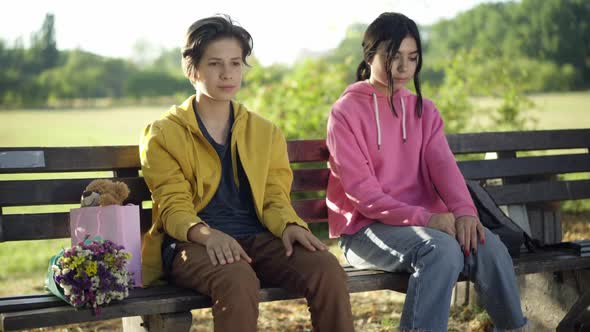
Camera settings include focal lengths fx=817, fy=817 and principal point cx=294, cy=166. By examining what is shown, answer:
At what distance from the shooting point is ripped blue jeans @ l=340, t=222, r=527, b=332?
3.22 metres

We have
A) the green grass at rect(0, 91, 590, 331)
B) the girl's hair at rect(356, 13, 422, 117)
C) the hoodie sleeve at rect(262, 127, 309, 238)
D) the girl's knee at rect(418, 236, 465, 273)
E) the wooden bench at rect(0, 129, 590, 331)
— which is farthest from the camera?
the green grass at rect(0, 91, 590, 331)

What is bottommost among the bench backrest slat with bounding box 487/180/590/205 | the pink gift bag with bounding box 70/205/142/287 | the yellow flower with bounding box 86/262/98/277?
the yellow flower with bounding box 86/262/98/277

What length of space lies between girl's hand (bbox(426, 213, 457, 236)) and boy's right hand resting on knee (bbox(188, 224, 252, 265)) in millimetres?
876

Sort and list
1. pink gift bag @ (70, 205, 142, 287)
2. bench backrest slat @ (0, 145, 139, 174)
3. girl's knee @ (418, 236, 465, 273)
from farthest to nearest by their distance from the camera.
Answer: bench backrest slat @ (0, 145, 139, 174) → girl's knee @ (418, 236, 465, 273) → pink gift bag @ (70, 205, 142, 287)

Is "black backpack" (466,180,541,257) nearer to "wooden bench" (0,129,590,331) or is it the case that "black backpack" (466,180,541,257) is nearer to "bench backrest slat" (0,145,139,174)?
"wooden bench" (0,129,590,331)

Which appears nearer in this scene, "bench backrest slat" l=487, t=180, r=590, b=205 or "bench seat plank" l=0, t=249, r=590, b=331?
"bench seat plank" l=0, t=249, r=590, b=331

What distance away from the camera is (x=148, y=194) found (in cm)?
376

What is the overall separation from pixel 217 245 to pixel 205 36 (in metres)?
0.92

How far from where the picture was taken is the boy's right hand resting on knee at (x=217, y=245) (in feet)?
9.95

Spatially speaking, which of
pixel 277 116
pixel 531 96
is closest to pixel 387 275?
pixel 277 116

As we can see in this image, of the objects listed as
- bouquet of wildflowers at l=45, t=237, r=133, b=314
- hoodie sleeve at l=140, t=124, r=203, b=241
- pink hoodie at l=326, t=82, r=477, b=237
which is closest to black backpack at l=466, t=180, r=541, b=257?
pink hoodie at l=326, t=82, r=477, b=237

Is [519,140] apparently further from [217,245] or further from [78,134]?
[78,134]

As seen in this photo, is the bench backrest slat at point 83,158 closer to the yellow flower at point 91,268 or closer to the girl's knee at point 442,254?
the yellow flower at point 91,268

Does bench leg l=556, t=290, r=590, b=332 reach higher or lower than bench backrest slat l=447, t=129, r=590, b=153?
lower
